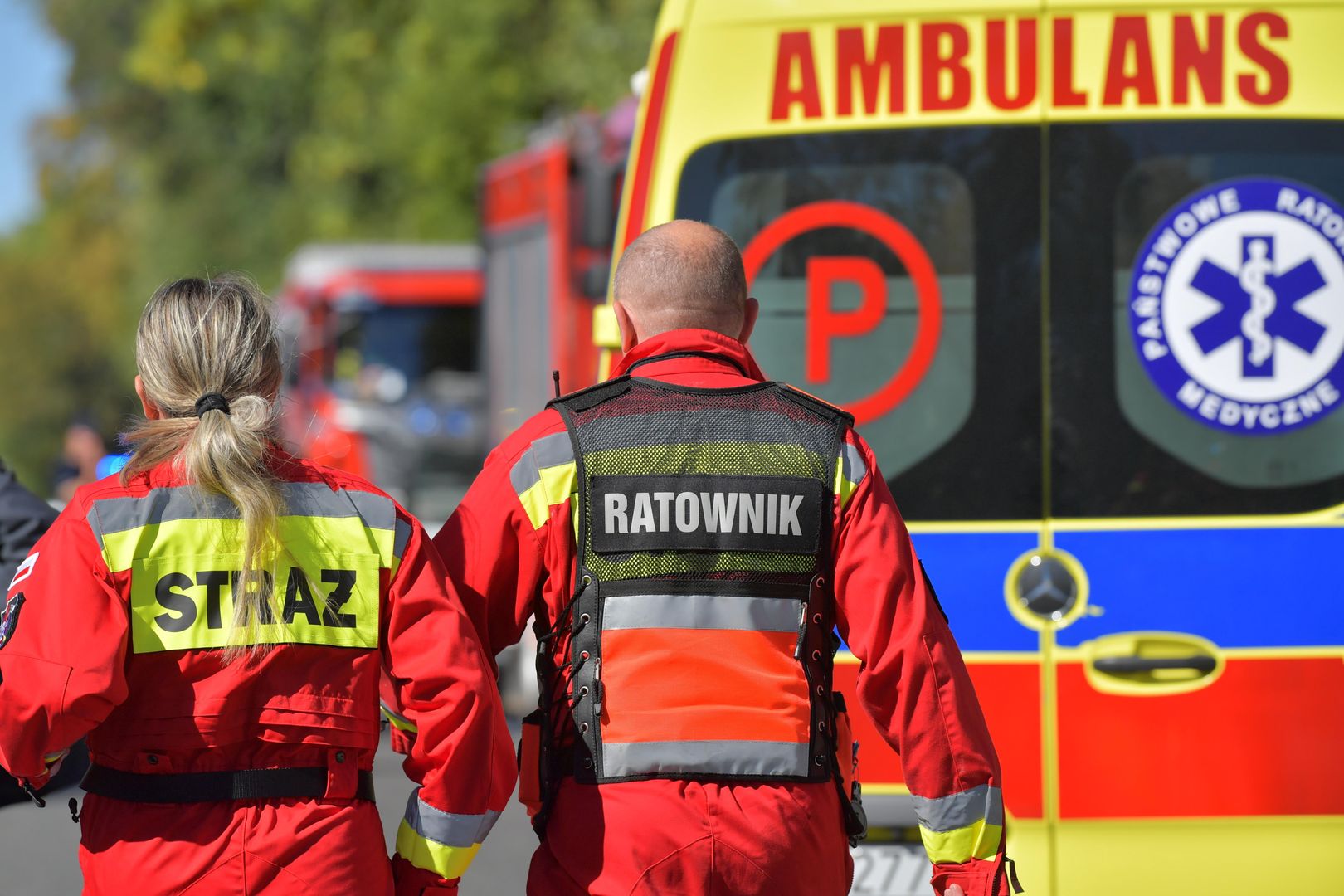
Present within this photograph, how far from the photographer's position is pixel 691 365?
303cm

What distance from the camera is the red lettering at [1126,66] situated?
3781mm

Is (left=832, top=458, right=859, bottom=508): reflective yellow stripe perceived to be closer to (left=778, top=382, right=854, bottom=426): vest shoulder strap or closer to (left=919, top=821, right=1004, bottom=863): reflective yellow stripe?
(left=778, top=382, right=854, bottom=426): vest shoulder strap

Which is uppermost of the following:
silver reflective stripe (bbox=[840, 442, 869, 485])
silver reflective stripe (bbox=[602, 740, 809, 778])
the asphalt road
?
silver reflective stripe (bbox=[840, 442, 869, 485])

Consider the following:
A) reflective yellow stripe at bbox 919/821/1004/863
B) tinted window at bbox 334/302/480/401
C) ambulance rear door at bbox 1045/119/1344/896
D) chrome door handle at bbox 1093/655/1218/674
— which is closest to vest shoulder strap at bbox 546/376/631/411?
reflective yellow stripe at bbox 919/821/1004/863

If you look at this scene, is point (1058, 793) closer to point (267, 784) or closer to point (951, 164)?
point (951, 164)

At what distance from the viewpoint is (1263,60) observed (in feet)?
12.5

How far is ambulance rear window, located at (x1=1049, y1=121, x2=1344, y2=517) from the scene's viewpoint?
3.79 m

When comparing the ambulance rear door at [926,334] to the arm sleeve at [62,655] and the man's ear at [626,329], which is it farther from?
the arm sleeve at [62,655]

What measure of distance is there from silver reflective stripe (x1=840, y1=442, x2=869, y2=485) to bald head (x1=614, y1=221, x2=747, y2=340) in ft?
0.95

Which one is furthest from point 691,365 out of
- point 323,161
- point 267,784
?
point 323,161

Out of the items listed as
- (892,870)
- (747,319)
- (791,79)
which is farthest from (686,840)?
(791,79)

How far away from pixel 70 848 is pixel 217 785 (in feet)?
15.3

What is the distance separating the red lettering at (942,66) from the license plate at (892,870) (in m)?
1.53

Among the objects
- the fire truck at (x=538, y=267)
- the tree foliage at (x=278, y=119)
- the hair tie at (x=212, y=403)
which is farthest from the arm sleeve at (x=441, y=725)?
the tree foliage at (x=278, y=119)
